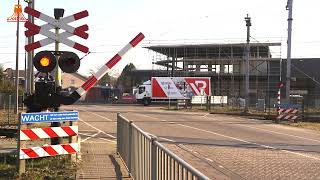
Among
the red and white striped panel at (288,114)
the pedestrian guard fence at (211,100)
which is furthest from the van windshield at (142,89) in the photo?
the red and white striped panel at (288,114)

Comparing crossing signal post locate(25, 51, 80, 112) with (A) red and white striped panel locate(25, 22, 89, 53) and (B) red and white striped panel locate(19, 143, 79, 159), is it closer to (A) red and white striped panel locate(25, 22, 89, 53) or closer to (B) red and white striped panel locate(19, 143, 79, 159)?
(A) red and white striped panel locate(25, 22, 89, 53)

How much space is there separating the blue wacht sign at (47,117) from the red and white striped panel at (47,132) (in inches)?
6.7

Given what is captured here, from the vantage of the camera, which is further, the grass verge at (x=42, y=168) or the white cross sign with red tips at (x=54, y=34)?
the white cross sign with red tips at (x=54, y=34)

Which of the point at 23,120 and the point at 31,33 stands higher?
the point at 31,33

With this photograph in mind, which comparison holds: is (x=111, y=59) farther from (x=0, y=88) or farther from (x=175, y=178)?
(x=0, y=88)

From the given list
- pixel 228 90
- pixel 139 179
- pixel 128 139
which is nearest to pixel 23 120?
pixel 128 139

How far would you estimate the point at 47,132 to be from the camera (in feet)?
33.6

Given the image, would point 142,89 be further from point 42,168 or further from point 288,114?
point 42,168

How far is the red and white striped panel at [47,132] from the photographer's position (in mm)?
9734

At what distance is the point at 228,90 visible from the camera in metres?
74.6

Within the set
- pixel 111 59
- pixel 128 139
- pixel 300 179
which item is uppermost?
pixel 111 59

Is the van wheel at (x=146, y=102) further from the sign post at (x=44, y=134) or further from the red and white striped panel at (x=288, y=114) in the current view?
the sign post at (x=44, y=134)

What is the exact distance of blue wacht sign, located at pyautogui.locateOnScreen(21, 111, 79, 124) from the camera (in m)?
9.80

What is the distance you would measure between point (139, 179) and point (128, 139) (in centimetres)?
209
